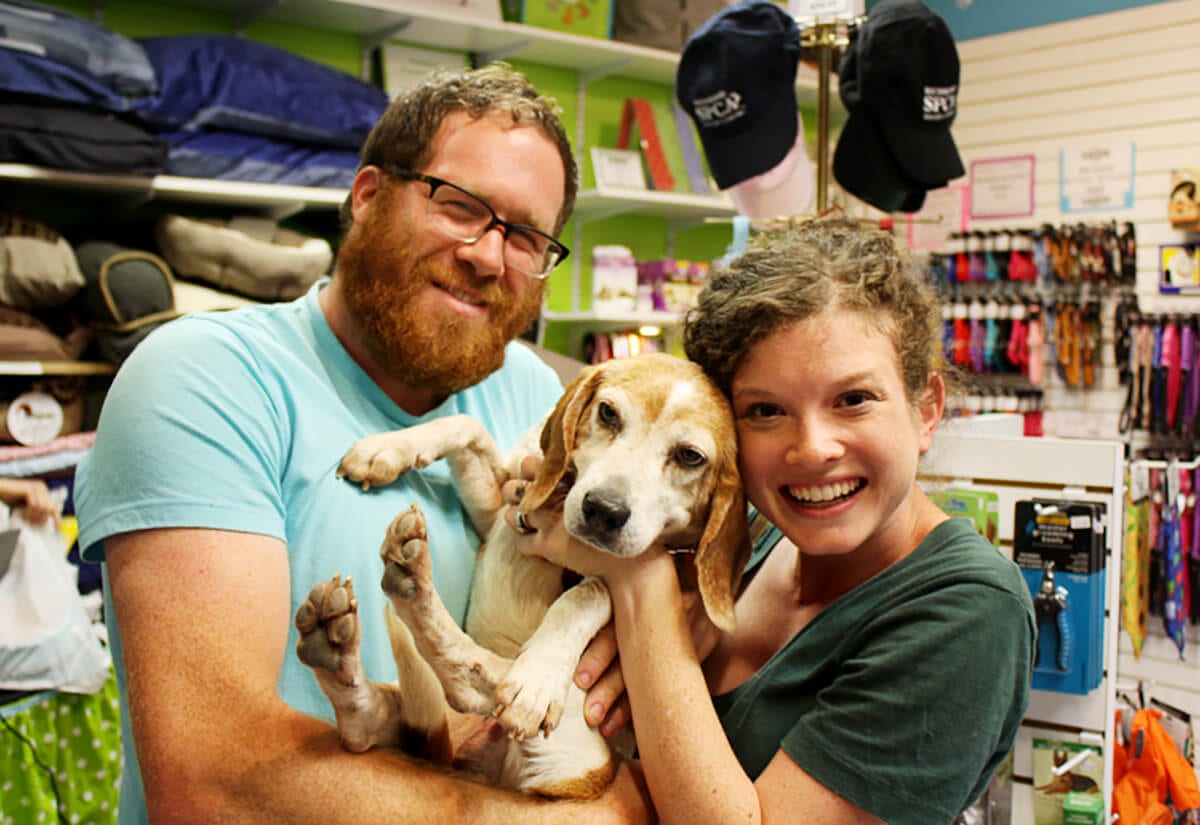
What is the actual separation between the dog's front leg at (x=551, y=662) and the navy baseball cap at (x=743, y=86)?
6.49 feet

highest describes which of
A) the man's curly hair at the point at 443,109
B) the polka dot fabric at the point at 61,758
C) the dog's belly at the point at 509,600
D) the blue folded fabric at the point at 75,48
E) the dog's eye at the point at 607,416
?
the blue folded fabric at the point at 75,48

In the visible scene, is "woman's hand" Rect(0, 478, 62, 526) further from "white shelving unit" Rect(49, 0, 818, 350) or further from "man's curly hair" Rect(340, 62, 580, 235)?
"man's curly hair" Rect(340, 62, 580, 235)

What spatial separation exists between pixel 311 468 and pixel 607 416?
48 cm

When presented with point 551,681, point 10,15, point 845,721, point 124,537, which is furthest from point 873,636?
point 10,15

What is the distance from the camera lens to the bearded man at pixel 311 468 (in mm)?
1225

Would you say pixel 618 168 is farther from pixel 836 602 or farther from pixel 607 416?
pixel 836 602

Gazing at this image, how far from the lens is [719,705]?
5.04 ft

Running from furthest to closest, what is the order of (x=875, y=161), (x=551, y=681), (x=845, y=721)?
(x=875, y=161) → (x=551, y=681) → (x=845, y=721)

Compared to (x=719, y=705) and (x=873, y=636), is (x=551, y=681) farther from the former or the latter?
(x=873, y=636)

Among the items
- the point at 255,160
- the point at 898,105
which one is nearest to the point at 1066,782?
the point at 898,105

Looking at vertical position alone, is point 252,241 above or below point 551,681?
above

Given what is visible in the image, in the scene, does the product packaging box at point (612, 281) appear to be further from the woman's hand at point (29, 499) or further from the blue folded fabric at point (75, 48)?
the woman's hand at point (29, 499)

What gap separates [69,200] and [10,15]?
80cm

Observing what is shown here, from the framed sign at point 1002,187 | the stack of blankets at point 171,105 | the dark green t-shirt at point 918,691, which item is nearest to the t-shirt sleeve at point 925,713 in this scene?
the dark green t-shirt at point 918,691
